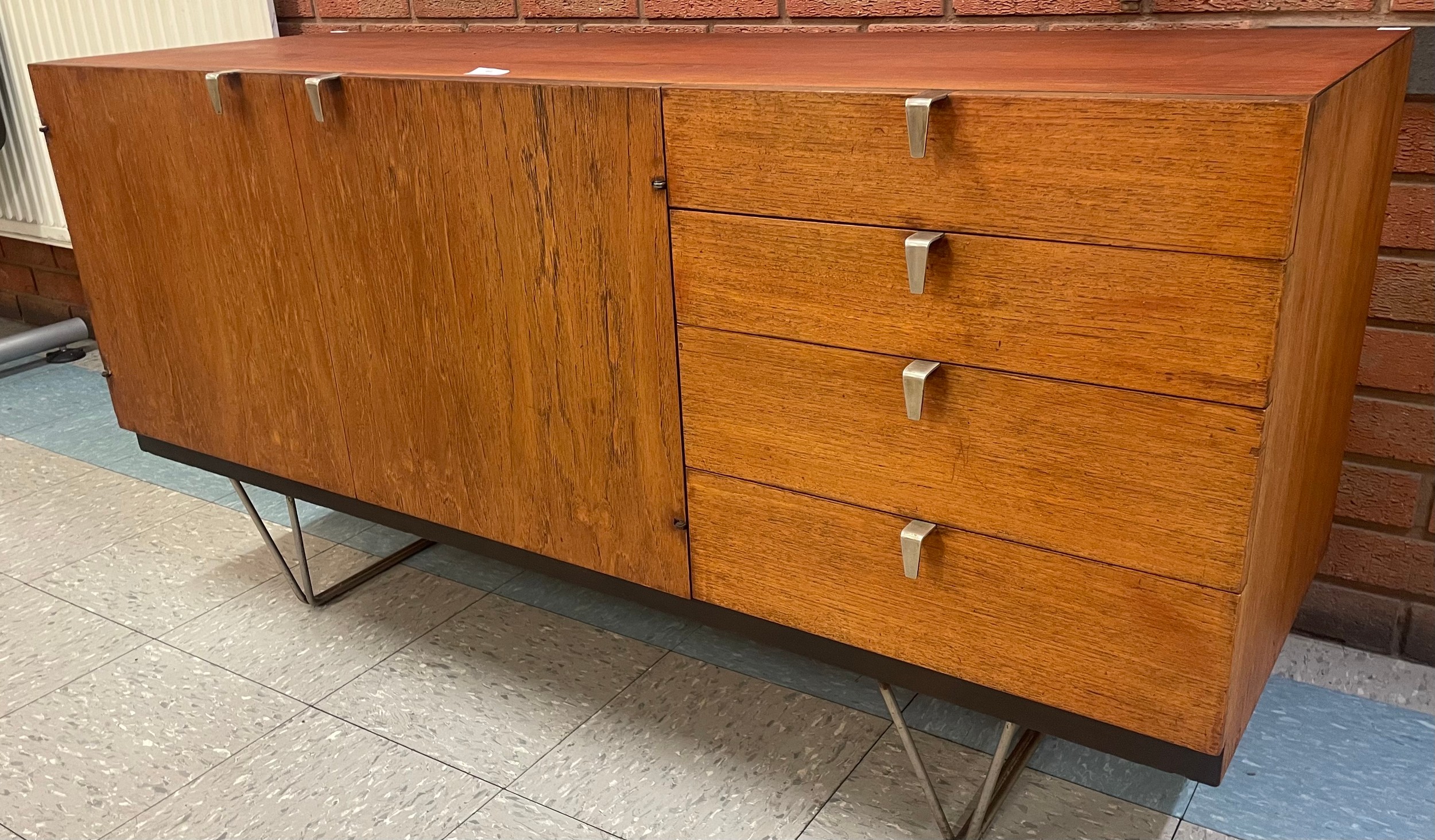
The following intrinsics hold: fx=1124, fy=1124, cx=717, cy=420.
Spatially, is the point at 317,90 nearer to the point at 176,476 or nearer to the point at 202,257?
the point at 202,257

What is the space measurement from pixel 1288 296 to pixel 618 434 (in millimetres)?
668

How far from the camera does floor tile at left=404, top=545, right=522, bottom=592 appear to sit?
185 cm

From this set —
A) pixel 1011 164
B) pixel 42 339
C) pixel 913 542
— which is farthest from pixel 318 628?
pixel 42 339

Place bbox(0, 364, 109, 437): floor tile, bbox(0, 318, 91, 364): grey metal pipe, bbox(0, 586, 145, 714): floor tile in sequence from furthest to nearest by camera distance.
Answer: bbox(0, 318, 91, 364): grey metal pipe
bbox(0, 364, 109, 437): floor tile
bbox(0, 586, 145, 714): floor tile

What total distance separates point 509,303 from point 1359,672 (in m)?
1.20

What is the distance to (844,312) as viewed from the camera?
1.01m

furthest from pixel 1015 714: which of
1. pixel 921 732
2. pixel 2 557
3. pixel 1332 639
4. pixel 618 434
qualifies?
pixel 2 557

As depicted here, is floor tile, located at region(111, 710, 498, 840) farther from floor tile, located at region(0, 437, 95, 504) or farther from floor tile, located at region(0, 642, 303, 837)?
floor tile, located at region(0, 437, 95, 504)

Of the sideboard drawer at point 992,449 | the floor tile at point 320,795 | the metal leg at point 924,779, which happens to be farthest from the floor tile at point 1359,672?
the floor tile at point 320,795

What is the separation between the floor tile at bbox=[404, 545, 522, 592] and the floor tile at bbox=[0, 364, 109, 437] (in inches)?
47.0

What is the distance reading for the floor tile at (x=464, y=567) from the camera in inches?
72.7

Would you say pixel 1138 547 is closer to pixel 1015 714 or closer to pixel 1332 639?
pixel 1015 714

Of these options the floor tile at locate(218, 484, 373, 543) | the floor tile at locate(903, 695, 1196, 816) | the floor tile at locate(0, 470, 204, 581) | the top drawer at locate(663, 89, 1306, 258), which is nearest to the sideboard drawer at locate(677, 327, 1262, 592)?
the top drawer at locate(663, 89, 1306, 258)

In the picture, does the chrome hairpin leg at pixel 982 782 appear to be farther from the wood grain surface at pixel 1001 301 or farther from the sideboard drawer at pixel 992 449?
the wood grain surface at pixel 1001 301
